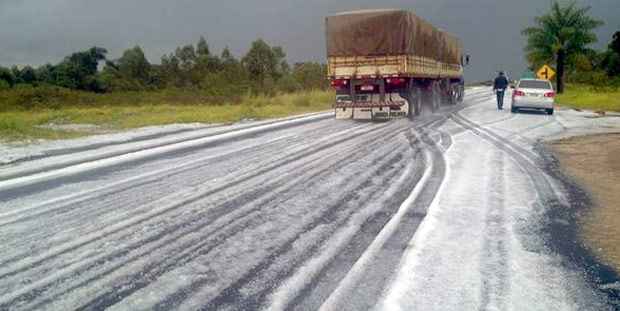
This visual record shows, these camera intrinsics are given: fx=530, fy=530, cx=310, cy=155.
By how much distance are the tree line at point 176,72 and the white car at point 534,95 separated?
101 feet

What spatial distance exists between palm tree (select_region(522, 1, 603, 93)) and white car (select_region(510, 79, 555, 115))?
72.4 ft

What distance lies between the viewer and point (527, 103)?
75.5ft

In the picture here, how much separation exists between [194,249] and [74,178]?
4.51 m

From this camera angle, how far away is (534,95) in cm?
2288

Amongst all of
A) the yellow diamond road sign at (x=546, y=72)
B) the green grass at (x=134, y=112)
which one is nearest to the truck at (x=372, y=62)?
the green grass at (x=134, y=112)

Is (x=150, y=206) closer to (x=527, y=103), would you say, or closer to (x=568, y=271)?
(x=568, y=271)

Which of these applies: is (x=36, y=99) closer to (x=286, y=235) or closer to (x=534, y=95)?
(x=534, y=95)

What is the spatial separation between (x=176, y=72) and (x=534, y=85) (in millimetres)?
62184

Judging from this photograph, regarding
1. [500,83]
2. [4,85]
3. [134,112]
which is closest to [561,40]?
[500,83]

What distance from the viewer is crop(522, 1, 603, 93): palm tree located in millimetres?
42375

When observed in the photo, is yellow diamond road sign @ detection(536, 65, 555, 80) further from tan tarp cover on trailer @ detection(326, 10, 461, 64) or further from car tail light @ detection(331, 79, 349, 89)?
car tail light @ detection(331, 79, 349, 89)

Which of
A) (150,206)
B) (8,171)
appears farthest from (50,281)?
(8,171)

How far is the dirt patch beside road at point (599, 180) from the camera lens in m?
5.25

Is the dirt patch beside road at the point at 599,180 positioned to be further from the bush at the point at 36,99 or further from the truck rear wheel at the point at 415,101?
the bush at the point at 36,99
